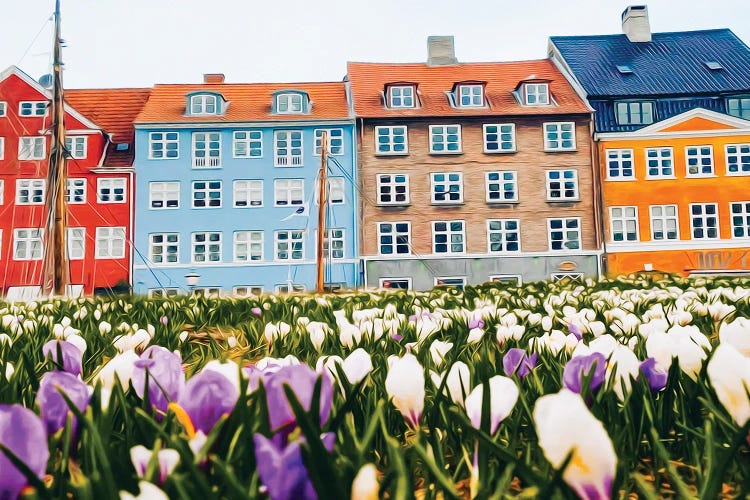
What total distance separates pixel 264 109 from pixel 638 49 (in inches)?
778

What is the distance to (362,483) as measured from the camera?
533mm

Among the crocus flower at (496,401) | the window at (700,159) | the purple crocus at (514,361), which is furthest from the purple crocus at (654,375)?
the window at (700,159)

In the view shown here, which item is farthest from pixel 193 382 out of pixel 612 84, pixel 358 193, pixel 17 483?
pixel 612 84

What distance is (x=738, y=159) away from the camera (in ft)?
95.6

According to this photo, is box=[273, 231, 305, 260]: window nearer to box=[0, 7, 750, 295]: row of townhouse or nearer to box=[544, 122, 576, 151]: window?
box=[0, 7, 750, 295]: row of townhouse

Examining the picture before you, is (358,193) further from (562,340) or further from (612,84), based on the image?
(562,340)

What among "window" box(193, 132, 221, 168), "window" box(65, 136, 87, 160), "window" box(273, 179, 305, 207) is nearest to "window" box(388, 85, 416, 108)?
"window" box(273, 179, 305, 207)

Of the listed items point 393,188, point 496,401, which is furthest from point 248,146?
point 496,401

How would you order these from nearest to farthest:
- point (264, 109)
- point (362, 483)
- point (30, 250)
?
1. point (362, 483)
2. point (30, 250)
3. point (264, 109)

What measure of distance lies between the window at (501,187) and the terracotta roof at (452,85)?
2.96 m

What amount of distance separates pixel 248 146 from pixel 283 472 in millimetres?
30251

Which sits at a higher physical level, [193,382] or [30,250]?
[30,250]

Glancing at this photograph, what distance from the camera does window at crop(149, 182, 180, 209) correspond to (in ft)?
94.6

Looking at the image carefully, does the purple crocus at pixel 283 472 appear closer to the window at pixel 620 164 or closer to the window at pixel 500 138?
the window at pixel 500 138
